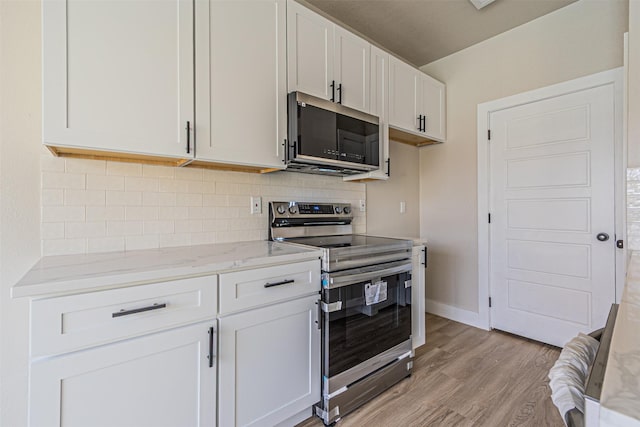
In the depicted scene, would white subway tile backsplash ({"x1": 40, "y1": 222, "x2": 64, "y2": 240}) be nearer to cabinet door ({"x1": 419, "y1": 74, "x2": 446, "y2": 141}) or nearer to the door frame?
cabinet door ({"x1": 419, "y1": 74, "x2": 446, "y2": 141})

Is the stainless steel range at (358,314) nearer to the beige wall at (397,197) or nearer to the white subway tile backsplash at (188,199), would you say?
the white subway tile backsplash at (188,199)

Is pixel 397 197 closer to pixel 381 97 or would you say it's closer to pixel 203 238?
pixel 381 97

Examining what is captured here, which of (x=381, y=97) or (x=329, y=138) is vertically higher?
(x=381, y=97)

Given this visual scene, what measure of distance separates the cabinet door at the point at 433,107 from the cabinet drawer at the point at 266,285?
1.93 m

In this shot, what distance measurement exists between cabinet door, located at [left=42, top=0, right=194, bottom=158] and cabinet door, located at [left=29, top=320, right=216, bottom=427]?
2.64ft

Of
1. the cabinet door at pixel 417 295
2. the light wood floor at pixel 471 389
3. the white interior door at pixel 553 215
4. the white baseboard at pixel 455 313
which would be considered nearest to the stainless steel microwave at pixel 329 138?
the cabinet door at pixel 417 295

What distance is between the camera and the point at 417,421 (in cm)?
162

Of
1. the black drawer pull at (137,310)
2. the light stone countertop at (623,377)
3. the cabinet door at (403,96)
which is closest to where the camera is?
the light stone countertop at (623,377)

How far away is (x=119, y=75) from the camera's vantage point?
1283 mm

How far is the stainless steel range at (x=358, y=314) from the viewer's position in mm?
1609

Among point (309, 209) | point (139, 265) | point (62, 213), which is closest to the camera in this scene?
point (139, 265)

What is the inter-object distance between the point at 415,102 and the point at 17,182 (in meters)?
2.67

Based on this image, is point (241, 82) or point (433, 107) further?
point (433, 107)

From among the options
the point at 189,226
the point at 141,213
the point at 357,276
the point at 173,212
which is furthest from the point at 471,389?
the point at 141,213
